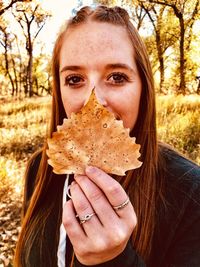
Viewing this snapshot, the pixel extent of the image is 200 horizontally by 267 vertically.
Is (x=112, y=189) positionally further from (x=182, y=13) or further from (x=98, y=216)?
(x=182, y=13)

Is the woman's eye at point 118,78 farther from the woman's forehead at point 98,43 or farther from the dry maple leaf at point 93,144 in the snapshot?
the dry maple leaf at point 93,144

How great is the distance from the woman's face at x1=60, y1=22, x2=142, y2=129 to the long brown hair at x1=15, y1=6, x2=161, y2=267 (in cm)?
Result: 7

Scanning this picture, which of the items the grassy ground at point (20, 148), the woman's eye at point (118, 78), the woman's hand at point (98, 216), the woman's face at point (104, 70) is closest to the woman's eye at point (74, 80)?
the woman's face at point (104, 70)

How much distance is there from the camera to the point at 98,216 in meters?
1.17

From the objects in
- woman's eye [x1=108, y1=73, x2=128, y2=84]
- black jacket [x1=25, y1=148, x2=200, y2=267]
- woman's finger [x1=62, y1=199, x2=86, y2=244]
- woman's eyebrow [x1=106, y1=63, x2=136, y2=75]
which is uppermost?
woman's eyebrow [x1=106, y1=63, x2=136, y2=75]

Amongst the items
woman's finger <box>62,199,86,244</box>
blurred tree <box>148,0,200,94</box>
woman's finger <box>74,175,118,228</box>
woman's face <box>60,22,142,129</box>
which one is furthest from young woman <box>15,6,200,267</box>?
blurred tree <box>148,0,200,94</box>

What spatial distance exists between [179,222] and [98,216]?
2.18ft

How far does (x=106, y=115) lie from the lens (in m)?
1.19

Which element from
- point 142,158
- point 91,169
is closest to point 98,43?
point 142,158

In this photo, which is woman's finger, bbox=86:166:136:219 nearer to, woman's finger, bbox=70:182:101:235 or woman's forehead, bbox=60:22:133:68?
→ woman's finger, bbox=70:182:101:235

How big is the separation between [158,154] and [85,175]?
2.59 feet

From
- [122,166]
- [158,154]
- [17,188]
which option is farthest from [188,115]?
[122,166]

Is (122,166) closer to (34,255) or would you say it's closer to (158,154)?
(158,154)

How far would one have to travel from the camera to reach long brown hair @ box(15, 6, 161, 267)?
1.74 meters
